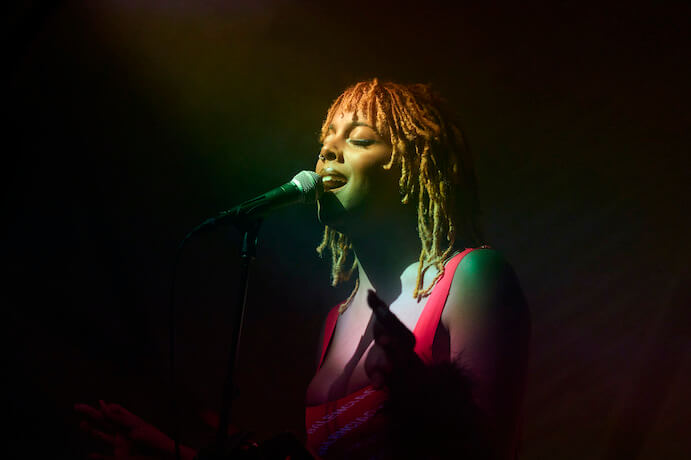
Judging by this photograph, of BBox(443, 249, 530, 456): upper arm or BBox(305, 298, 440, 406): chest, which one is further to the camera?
BBox(305, 298, 440, 406): chest

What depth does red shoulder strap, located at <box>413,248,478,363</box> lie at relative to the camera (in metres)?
0.98

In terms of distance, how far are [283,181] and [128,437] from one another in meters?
0.99

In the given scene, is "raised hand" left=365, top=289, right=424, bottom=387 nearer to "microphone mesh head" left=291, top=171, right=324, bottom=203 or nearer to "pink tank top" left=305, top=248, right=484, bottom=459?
"pink tank top" left=305, top=248, right=484, bottom=459

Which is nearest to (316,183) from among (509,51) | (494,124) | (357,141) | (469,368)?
(357,141)

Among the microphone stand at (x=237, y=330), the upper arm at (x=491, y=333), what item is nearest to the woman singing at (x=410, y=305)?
the upper arm at (x=491, y=333)

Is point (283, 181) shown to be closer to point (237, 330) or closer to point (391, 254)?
point (391, 254)

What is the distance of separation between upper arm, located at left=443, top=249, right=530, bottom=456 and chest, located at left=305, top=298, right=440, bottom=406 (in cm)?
12

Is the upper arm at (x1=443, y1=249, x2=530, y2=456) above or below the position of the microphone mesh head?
below

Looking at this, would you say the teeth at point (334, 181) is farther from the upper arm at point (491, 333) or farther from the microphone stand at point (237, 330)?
the upper arm at point (491, 333)

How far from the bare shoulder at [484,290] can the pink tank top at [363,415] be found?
0.02 m

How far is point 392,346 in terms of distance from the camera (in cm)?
86

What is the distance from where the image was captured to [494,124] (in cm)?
160

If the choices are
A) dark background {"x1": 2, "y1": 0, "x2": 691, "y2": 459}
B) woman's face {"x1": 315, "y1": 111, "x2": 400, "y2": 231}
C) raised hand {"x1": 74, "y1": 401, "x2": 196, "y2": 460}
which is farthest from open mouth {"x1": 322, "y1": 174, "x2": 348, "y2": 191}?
raised hand {"x1": 74, "y1": 401, "x2": 196, "y2": 460}

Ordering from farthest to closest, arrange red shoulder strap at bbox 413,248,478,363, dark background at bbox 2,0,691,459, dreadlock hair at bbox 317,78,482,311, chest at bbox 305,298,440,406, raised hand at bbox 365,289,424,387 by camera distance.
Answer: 1. dark background at bbox 2,0,691,459
2. dreadlock hair at bbox 317,78,482,311
3. chest at bbox 305,298,440,406
4. red shoulder strap at bbox 413,248,478,363
5. raised hand at bbox 365,289,424,387
